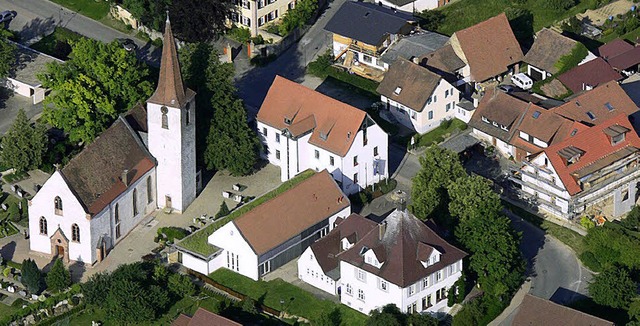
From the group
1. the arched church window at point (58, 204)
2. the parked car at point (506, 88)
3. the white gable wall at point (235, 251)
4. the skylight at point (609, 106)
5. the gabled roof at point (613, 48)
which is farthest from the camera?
the gabled roof at point (613, 48)

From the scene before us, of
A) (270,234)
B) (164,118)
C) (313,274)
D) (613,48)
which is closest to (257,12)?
(164,118)

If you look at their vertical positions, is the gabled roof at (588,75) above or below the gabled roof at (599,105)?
below

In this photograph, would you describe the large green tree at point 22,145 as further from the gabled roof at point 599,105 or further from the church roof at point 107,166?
the gabled roof at point 599,105

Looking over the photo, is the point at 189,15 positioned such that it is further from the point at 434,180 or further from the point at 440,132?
the point at 434,180

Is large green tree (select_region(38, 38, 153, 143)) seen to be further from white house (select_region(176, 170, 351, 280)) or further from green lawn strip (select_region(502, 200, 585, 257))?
green lawn strip (select_region(502, 200, 585, 257))

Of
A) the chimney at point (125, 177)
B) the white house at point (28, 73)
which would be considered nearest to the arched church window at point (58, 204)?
the chimney at point (125, 177)

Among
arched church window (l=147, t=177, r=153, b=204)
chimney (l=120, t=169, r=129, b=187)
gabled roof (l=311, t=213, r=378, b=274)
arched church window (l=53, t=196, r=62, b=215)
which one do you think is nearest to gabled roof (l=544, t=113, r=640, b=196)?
gabled roof (l=311, t=213, r=378, b=274)

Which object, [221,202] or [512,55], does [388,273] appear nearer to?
[221,202]

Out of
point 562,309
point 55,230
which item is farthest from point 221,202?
point 562,309
